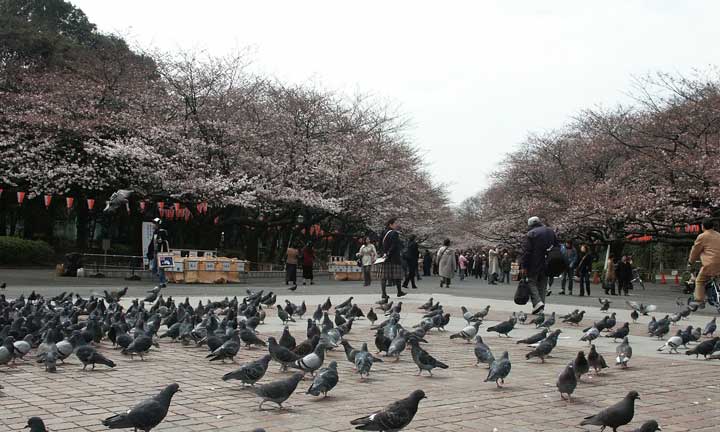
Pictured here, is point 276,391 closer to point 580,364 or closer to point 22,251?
point 580,364

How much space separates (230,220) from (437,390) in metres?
28.0

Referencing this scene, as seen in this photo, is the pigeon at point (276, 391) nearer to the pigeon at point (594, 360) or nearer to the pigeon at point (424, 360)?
the pigeon at point (424, 360)

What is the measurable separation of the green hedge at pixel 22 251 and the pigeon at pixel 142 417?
28.6 meters

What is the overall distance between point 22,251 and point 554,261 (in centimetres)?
2515

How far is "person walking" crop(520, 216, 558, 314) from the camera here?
1319 centimetres

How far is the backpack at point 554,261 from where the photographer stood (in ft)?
44.4

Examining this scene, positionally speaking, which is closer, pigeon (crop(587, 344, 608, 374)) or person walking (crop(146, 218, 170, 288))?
pigeon (crop(587, 344, 608, 374))

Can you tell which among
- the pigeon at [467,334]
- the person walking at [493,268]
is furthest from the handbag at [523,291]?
the person walking at [493,268]

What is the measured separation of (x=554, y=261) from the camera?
1354cm

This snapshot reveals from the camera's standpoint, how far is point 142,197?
102 feet

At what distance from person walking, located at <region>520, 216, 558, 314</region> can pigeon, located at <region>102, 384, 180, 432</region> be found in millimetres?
9520

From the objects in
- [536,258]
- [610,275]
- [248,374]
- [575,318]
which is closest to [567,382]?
[248,374]

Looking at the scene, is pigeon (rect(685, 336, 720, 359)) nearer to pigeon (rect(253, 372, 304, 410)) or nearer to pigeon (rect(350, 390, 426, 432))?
pigeon (rect(350, 390, 426, 432))

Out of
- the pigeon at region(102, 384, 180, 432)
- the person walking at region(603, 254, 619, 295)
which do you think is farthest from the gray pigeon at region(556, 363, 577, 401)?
the person walking at region(603, 254, 619, 295)
